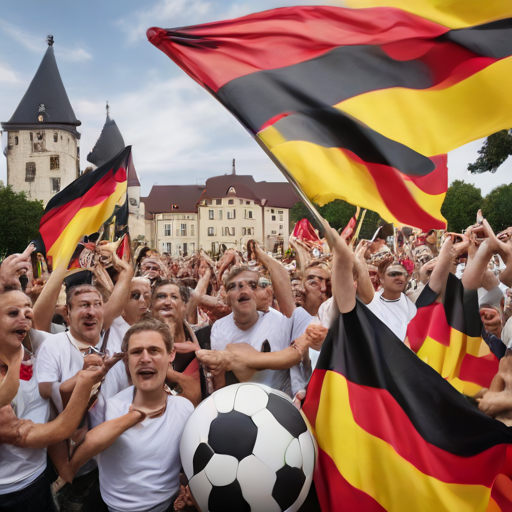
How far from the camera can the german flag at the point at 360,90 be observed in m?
3.54

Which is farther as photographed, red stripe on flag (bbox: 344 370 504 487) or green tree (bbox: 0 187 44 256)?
green tree (bbox: 0 187 44 256)

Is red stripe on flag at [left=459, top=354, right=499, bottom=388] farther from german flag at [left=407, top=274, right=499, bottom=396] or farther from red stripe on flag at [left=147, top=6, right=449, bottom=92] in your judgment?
red stripe on flag at [left=147, top=6, right=449, bottom=92]

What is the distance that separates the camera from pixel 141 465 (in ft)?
9.52

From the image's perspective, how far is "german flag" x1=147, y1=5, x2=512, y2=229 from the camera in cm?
354

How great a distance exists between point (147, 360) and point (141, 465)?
0.59m

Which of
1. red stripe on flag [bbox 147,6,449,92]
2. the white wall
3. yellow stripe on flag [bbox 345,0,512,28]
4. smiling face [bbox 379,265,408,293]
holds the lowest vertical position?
smiling face [bbox 379,265,408,293]

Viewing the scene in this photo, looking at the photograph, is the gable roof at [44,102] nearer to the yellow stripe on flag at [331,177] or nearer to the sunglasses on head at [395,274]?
the sunglasses on head at [395,274]

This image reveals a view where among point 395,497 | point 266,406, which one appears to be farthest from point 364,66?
point 395,497

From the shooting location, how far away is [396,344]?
3.21 meters

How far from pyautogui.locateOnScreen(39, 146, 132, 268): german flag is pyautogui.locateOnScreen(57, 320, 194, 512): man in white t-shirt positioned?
7.23 feet

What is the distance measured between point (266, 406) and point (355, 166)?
5.75 ft

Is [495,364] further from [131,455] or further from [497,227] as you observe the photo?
[497,227]

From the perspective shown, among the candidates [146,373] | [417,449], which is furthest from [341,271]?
[146,373]

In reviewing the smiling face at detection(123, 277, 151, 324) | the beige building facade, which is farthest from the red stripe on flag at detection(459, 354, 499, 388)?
the beige building facade
